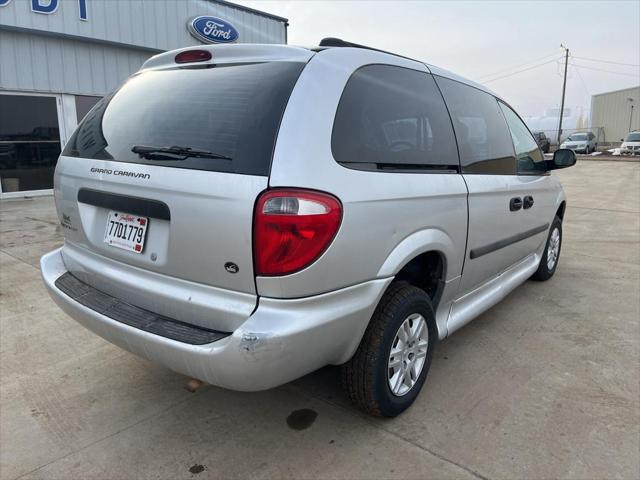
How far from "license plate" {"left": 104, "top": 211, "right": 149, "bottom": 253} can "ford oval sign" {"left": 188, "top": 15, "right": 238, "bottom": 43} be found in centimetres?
1100

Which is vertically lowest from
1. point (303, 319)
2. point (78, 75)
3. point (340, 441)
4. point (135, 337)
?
point (340, 441)

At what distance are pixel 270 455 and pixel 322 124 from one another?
1.50 meters

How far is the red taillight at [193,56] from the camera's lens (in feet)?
→ 7.73

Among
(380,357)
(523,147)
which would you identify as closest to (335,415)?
(380,357)

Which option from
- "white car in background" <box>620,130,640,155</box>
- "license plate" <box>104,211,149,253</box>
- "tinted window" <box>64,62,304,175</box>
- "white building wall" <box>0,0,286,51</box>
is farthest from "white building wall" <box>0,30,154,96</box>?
"white car in background" <box>620,130,640,155</box>

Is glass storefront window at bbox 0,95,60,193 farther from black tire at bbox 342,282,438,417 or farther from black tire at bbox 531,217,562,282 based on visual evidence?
black tire at bbox 342,282,438,417

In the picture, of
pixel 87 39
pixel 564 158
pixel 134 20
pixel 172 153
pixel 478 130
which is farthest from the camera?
pixel 134 20

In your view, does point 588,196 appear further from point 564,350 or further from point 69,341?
point 69,341

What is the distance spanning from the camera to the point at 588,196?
1202 centimetres

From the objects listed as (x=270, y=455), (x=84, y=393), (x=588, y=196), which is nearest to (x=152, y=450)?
(x=270, y=455)

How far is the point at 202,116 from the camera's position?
209 cm

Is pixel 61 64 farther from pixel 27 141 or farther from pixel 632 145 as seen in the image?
pixel 632 145

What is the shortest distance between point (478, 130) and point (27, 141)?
397 inches

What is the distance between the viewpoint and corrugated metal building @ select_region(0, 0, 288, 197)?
9484 mm
